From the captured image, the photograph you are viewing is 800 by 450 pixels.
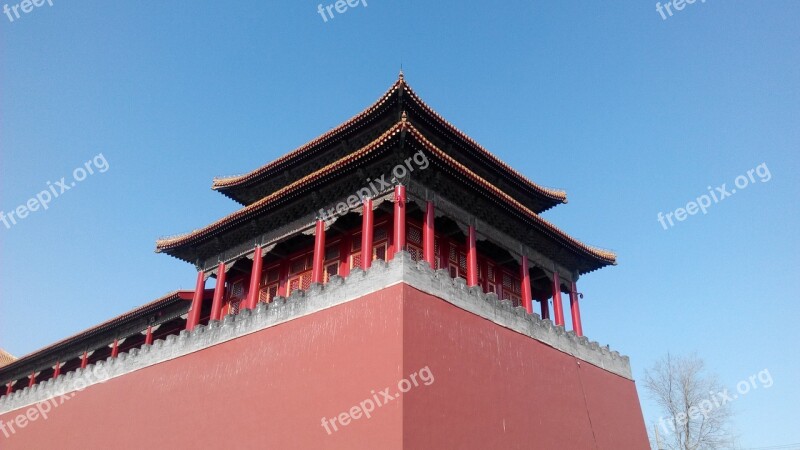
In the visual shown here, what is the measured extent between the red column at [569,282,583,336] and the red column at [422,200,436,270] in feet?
18.0

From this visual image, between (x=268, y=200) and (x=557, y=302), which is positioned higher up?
(x=268, y=200)

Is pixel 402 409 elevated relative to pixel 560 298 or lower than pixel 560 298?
lower

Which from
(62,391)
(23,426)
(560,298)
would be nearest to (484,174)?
(560,298)

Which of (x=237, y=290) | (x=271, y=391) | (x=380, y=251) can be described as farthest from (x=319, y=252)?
(x=237, y=290)

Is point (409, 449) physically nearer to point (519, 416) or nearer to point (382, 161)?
point (519, 416)

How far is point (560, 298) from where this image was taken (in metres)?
16.0

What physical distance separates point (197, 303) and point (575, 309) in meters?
10.00

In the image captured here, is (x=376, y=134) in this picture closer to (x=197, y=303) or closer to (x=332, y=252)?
A: (x=332, y=252)

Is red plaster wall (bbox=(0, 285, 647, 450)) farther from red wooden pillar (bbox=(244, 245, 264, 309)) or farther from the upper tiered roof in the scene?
the upper tiered roof

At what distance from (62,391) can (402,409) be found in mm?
12084

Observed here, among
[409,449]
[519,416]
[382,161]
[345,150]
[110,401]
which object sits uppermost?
[345,150]

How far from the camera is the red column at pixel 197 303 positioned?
1617cm

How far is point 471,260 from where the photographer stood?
44.0ft
